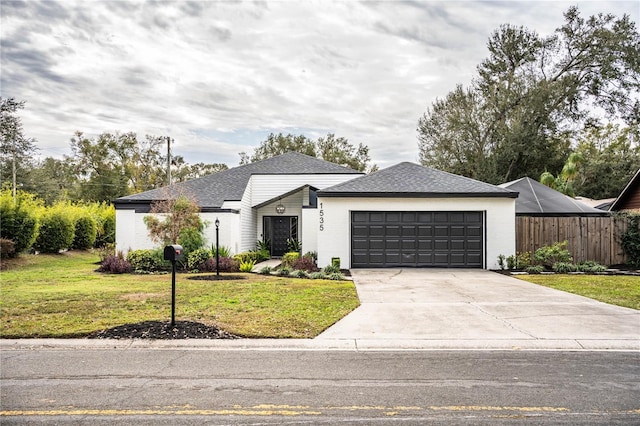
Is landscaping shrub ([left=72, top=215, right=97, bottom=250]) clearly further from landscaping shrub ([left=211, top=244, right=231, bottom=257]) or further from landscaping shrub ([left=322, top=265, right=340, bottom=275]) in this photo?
landscaping shrub ([left=322, top=265, right=340, bottom=275])

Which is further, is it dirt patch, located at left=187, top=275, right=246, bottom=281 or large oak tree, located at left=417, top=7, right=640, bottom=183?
large oak tree, located at left=417, top=7, right=640, bottom=183

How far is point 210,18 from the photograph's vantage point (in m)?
14.0

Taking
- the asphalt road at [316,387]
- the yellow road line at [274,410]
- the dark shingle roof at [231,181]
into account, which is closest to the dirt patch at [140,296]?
the asphalt road at [316,387]

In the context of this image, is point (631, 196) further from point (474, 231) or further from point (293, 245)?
point (293, 245)

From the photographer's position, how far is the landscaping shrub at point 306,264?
1775 centimetres

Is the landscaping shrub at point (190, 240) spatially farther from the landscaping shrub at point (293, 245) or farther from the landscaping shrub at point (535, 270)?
the landscaping shrub at point (535, 270)

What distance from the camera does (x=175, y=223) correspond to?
59.9 ft

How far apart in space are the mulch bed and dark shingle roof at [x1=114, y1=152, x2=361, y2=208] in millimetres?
13066

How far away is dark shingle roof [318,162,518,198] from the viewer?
1816cm

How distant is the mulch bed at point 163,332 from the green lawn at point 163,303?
240 mm

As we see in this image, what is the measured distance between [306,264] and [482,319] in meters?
9.48

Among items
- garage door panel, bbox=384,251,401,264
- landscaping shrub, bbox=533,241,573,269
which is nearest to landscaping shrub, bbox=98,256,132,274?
garage door panel, bbox=384,251,401,264

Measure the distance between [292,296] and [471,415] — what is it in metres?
7.29

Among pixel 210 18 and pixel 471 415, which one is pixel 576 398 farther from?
pixel 210 18
